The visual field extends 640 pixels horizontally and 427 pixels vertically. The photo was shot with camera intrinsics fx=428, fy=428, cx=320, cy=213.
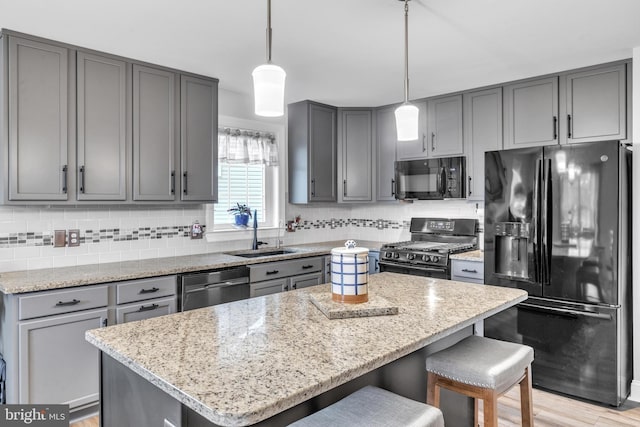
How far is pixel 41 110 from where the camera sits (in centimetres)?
270

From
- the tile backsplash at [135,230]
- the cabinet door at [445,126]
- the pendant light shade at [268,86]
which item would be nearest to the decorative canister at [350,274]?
the pendant light shade at [268,86]

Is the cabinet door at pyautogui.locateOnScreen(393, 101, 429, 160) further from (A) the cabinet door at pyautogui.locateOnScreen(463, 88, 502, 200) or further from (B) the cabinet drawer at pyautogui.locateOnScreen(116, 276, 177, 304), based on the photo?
(B) the cabinet drawer at pyautogui.locateOnScreen(116, 276, 177, 304)

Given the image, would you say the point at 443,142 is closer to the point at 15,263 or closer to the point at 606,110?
the point at 606,110

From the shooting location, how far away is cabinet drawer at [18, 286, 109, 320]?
93.8 inches

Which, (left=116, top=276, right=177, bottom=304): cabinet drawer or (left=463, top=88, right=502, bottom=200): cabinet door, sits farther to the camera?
(left=463, top=88, right=502, bottom=200): cabinet door

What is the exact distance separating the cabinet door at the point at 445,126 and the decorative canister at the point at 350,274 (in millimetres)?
2649

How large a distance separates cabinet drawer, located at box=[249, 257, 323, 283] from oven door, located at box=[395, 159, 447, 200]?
3.72 ft

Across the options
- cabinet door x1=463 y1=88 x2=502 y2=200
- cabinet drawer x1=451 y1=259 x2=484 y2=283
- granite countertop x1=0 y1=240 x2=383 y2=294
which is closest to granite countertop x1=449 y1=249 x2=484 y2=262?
cabinet drawer x1=451 y1=259 x2=484 y2=283

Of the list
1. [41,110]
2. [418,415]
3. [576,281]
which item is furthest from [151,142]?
[576,281]

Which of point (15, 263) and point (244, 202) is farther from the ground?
point (244, 202)

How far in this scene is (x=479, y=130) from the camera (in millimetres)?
3838

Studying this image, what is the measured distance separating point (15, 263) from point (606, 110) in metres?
4.27

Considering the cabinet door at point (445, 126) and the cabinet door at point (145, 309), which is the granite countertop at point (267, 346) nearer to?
the cabinet door at point (145, 309)

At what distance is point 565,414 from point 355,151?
2.97 meters
